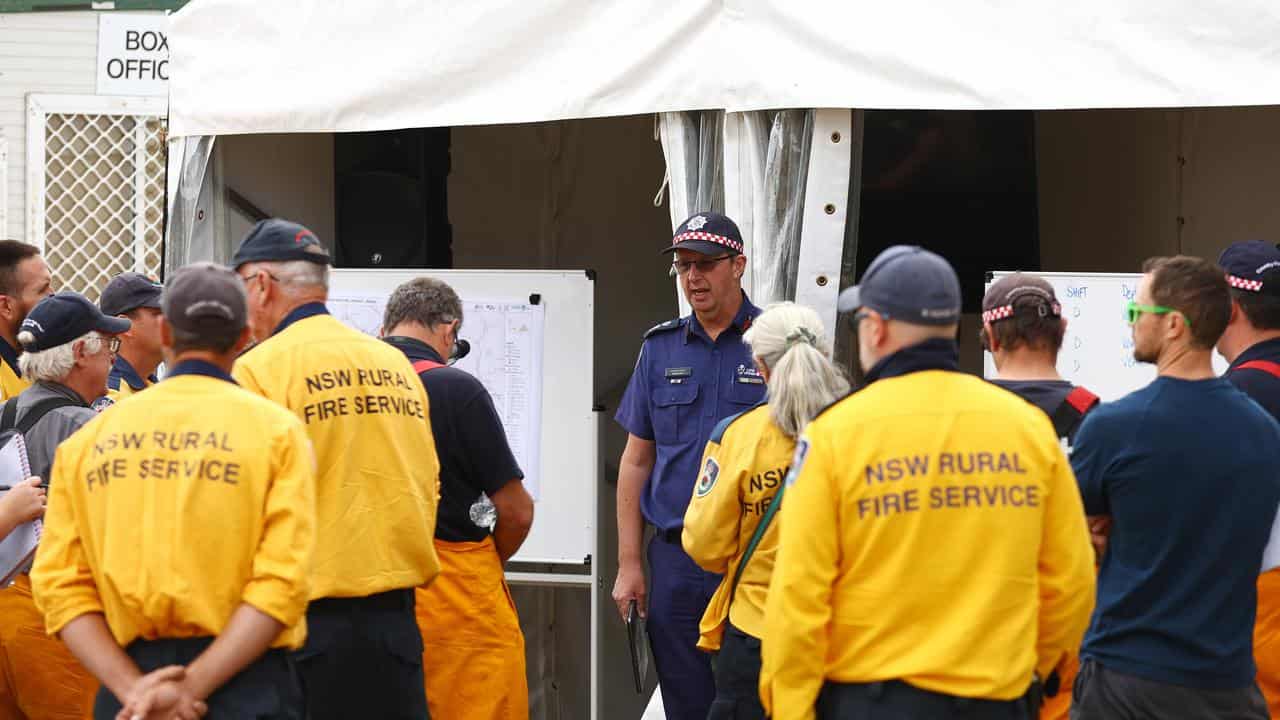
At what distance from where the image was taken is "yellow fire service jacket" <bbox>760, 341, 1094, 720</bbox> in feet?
7.63

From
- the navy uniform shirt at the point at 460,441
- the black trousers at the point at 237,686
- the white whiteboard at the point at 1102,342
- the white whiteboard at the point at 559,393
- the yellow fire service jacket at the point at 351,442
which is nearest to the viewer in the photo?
the black trousers at the point at 237,686

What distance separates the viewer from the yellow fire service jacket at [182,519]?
95.0 inches

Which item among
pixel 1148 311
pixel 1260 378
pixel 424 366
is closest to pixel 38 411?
pixel 424 366

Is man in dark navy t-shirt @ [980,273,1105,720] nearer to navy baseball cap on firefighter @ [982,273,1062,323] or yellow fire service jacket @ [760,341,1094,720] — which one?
navy baseball cap on firefighter @ [982,273,1062,323]

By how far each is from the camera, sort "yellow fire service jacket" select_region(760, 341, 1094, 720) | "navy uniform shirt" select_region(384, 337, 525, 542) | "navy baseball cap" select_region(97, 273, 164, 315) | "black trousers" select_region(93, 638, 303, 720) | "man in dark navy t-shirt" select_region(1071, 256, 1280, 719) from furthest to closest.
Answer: "navy baseball cap" select_region(97, 273, 164, 315) < "navy uniform shirt" select_region(384, 337, 525, 542) < "man in dark navy t-shirt" select_region(1071, 256, 1280, 719) < "black trousers" select_region(93, 638, 303, 720) < "yellow fire service jacket" select_region(760, 341, 1094, 720)

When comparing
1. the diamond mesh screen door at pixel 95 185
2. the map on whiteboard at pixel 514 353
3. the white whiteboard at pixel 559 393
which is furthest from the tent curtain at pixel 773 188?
the diamond mesh screen door at pixel 95 185

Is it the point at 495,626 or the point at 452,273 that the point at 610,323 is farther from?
the point at 495,626

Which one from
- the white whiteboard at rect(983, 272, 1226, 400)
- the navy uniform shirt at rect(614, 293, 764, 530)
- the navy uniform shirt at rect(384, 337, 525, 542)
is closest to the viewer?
the navy uniform shirt at rect(384, 337, 525, 542)

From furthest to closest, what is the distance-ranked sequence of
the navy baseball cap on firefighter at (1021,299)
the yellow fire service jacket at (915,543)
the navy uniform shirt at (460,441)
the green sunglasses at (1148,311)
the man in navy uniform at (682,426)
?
the man in navy uniform at (682,426) → the navy uniform shirt at (460,441) → the navy baseball cap on firefighter at (1021,299) → the green sunglasses at (1148,311) → the yellow fire service jacket at (915,543)

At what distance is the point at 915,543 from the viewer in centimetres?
232

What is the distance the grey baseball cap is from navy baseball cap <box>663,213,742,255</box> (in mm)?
1804

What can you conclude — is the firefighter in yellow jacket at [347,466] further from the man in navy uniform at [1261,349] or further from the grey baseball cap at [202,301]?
the man in navy uniform at [1261,349]

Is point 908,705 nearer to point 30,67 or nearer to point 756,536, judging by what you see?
point 756,536

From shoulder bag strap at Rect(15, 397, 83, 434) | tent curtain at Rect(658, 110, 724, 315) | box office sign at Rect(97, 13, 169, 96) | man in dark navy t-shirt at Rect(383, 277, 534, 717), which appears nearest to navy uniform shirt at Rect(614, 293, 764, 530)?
tent curtain at Rect(658, 110, 724, 315)
